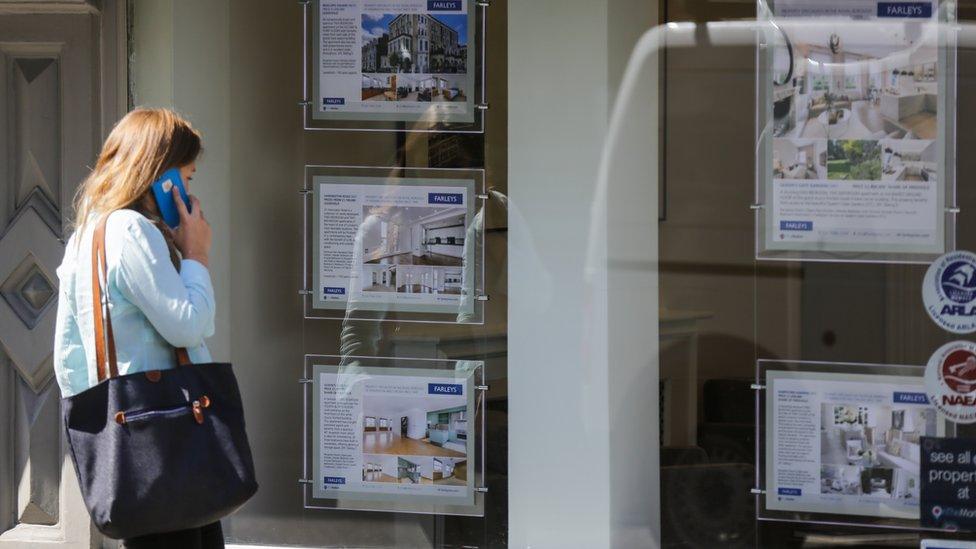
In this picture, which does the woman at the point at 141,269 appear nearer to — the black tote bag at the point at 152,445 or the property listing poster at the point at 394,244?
the black tote bag at the point at 152,445

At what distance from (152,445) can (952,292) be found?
3.07 metres

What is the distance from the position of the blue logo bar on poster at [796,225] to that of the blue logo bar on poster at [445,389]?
145 cm

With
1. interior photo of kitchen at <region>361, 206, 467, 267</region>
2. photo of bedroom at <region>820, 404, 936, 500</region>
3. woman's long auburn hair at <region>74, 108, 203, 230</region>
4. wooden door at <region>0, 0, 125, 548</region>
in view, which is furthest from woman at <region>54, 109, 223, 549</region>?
photo of bedroom at <region>820, 404, 936, 500</region>

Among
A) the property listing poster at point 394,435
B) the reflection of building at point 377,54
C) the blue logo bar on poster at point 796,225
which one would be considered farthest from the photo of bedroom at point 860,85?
the property listing poster at point 394,435

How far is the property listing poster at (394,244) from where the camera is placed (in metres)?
4.91

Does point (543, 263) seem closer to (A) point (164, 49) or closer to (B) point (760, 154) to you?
(B) point (760, 154)

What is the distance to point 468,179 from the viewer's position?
4.91 m

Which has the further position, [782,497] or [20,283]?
[20,283]

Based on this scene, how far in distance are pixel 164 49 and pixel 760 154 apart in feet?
8.29

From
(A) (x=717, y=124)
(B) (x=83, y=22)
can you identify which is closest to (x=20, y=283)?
(B) (x=83, y=22)

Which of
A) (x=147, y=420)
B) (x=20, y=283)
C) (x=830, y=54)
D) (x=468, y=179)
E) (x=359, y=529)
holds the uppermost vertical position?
(x=830, y=54)

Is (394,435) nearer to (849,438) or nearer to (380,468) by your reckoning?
(380,468)

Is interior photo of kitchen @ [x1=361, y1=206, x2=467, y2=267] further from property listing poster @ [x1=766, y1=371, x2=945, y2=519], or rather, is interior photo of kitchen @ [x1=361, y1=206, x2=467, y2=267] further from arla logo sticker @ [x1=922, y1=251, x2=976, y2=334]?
arla logo sticker @ [x1=922, y1=251, x2=976, y2=334]

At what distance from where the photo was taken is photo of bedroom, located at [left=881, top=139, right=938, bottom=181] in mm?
4574
